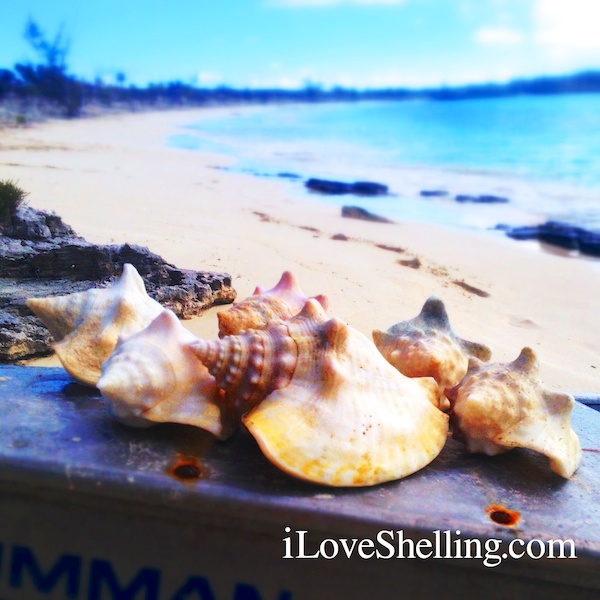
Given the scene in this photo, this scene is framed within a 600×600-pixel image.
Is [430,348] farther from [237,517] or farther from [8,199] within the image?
[8,199]

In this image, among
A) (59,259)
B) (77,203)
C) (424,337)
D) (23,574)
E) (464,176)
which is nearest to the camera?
(23,574)

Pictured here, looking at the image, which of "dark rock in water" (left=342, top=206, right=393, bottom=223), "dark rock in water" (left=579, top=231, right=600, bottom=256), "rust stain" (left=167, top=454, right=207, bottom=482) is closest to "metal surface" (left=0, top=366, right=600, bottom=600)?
"rust stain" (left=167, top=454, right=207, bottom=482)

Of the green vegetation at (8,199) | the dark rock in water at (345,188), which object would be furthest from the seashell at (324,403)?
the dark rock in water at (345,188)

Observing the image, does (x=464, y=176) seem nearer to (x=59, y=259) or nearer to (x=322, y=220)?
(x=322, y=220)

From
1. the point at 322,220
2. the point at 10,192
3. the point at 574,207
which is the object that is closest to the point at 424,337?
the point at 10,192

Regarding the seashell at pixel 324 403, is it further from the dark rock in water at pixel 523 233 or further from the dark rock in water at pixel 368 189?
the dark rock in water at pixel 368 189

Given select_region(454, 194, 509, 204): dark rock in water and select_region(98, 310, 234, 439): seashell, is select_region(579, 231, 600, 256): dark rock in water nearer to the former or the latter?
select_region(454, 194, 509, 204): dark rock in water
